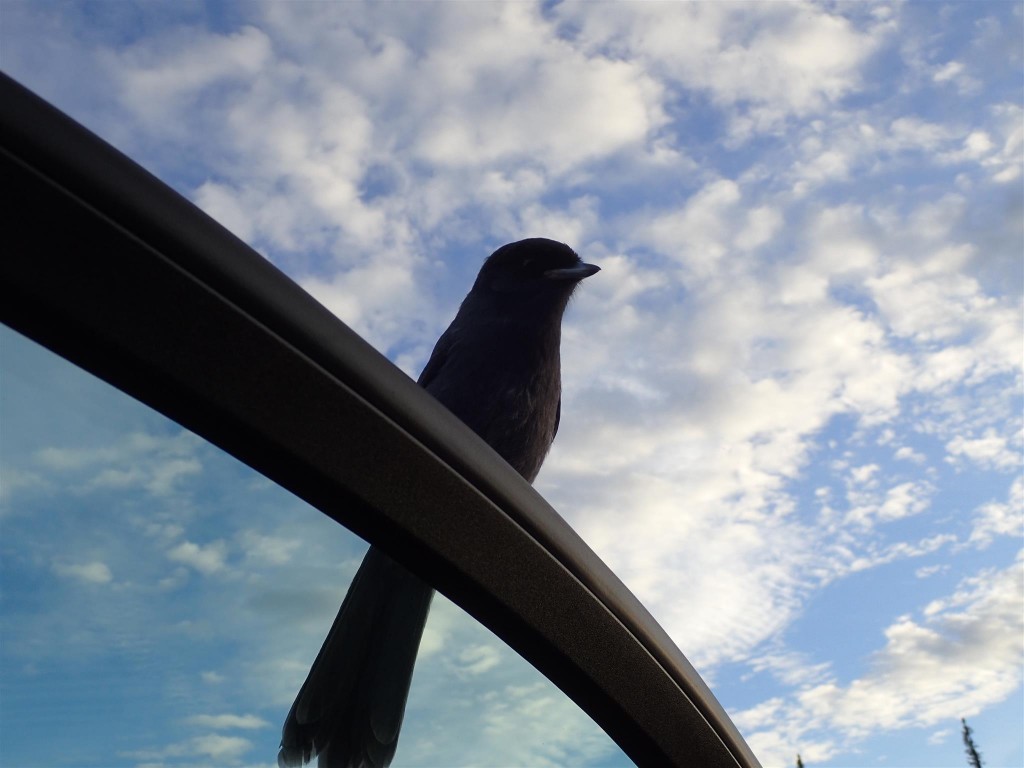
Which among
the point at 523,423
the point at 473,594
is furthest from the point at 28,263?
the point at 523,423

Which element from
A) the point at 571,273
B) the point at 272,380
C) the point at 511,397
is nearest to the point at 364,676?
the point at 272,380

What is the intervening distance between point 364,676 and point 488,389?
2.21m

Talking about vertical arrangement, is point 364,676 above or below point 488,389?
below

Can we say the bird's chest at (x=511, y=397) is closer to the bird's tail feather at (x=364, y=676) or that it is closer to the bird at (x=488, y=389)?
the bird at (x=488, y=389)

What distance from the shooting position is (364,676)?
1.71m

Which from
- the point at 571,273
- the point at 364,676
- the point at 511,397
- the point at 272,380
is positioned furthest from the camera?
the point at 571,273

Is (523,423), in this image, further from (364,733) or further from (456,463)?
(456,463)

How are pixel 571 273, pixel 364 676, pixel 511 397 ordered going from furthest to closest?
pixel 571 273 < pixel 511 397 < pixel 364 676

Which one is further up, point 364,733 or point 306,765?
point 364,733

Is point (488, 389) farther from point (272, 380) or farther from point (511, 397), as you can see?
point (272, 380)

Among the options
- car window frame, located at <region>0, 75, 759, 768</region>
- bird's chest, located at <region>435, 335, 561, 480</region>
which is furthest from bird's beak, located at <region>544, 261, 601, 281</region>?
car window frame, located at <region>0, 75, 759, 768</region>

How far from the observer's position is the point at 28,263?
0.65 meters

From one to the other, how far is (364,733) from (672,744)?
1.72 feet

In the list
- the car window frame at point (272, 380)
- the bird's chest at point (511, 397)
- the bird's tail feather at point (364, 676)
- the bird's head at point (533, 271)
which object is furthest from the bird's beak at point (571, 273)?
the car window frame at point (272, 380)
